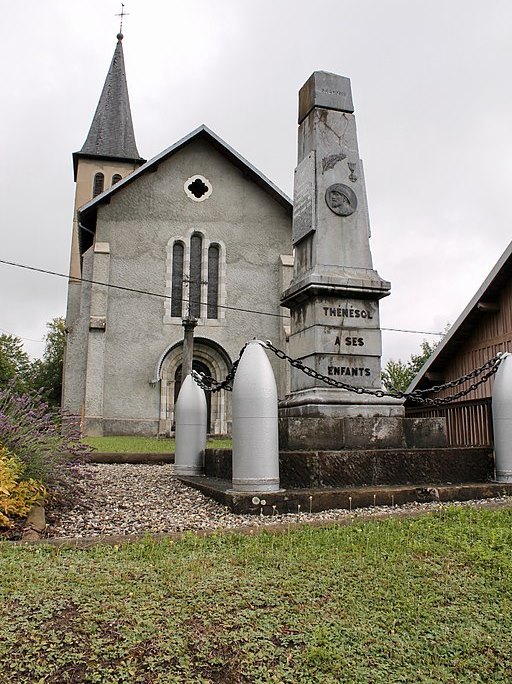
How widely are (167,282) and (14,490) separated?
19.3m

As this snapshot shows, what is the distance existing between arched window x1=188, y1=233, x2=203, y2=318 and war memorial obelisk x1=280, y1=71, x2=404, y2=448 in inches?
621

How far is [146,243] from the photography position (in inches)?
953

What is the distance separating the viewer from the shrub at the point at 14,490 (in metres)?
4.93

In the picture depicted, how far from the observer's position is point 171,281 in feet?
79.6

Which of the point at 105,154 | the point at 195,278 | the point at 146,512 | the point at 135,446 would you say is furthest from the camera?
the point at 105,154

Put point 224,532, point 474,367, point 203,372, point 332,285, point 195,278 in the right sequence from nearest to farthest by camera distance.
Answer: point 224,532 < point 332,285 < point 474,367 < point 203,372 < point 195,278

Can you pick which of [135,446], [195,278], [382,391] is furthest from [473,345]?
[195,278]

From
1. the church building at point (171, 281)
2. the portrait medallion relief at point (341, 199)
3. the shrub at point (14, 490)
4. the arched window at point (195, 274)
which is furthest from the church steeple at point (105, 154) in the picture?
the shrub at point (14, 490)

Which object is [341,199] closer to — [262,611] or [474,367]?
[262,611]

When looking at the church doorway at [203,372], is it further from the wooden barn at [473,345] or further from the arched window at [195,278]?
the wooden barn at [473,345]

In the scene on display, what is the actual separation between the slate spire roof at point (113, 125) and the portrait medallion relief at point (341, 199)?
29.8 m

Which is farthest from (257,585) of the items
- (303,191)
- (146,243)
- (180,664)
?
(146,243)

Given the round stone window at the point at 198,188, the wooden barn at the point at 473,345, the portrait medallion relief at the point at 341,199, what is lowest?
the wooden barn at the point at 473,345

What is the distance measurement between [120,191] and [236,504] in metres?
20.8
